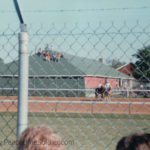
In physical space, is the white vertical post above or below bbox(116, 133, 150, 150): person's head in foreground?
above

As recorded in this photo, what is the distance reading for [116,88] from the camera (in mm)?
2689

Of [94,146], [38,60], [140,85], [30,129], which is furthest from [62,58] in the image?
[94,146]

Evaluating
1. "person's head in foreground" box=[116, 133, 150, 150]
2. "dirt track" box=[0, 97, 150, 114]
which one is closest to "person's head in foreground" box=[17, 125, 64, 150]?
"person's head in foreground" box=[116, 133, 150, 150]

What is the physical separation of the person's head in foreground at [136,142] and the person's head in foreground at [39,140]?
39 centimetres

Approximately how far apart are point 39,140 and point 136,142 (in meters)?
0.55

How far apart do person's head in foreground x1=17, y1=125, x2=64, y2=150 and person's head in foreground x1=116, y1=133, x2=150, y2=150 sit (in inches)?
15.2

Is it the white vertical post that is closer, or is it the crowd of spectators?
the white vertical post

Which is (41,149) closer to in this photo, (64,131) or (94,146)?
(94,146)

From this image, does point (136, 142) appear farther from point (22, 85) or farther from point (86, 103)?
point (86, 103)

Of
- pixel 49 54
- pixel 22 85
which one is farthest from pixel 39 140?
pixel 49 54

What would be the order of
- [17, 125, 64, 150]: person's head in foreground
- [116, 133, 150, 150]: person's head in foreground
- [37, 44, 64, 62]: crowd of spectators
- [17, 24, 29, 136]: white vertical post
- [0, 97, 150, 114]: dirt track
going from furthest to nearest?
[0, 97, 150, 114]: dirt track, [37, 44, 64, 62]: crowd of spectators, [17, 24, 29, 136]: white vertical post, [17, 125, 64, 150]: person's head in foreground, [116, 133, 150, 150]: person's head in foreground

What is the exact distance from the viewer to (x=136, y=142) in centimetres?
156

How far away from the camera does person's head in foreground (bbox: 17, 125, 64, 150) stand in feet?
5.52

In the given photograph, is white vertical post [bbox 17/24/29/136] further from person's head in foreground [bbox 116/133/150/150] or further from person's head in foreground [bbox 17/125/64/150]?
person's head in foreground [bbox 116/133/150/150]
